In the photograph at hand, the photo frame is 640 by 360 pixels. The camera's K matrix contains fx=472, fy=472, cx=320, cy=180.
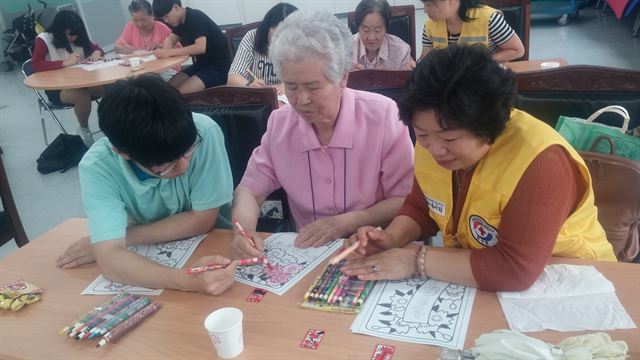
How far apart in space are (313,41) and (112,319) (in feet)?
2.88

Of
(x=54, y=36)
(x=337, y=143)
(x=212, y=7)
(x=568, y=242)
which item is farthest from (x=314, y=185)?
(x=212, y=7)

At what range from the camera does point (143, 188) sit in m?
1.42

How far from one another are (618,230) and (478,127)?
731 millimetres

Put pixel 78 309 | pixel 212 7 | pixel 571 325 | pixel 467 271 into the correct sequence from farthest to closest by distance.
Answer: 1. pixel 212 7
2. pixel 78 309
3. pixel 467 271
4. pixel 571 325

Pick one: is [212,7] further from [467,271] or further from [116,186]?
[467,271]

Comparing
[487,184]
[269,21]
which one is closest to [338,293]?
[487,184]

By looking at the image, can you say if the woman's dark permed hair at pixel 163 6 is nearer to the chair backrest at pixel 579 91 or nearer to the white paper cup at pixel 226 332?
the chair backrest at pixel 579 91

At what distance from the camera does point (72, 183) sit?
3.83m

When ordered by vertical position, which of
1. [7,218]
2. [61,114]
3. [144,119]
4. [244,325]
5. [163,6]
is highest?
[163,6]

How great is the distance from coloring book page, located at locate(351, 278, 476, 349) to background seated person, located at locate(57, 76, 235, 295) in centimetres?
39

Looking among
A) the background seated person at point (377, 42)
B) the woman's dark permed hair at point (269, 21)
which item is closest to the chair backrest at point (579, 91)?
the background seated person at point (377, 42)

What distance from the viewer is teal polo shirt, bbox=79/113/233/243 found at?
1.37m

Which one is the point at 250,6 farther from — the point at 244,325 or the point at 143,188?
the point at 244,325

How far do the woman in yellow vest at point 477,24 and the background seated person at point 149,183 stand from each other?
1773mm
